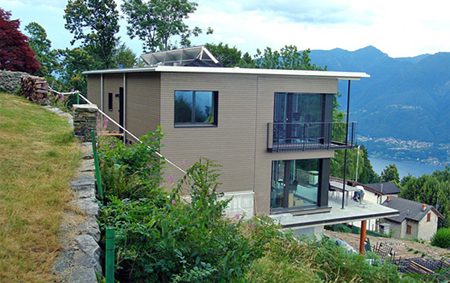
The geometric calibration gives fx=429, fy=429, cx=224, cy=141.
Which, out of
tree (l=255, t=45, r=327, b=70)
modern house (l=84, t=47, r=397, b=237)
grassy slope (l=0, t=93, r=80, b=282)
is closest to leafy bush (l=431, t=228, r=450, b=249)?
modern house (l=84, t=47, r=397, b=237)

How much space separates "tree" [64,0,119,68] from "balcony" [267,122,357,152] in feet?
72.9

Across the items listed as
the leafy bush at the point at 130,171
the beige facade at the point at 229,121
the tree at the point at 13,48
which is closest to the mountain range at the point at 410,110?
the tree at the point at 13,48

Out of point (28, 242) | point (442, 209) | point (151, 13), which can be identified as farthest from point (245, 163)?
point (442, 209)

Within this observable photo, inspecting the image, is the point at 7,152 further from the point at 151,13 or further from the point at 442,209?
the point at 442,209

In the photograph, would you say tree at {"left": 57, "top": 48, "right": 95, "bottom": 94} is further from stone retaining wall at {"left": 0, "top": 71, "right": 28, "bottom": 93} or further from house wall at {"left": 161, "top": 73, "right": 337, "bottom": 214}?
house wall at {"left": 161, "top": 73, "right": 337, "bottom": 214}

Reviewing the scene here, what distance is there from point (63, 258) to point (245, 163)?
11.6 meters

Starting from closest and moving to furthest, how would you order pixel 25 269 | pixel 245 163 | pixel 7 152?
1. pixel 25 269
2. pixel 7 152
3. pixel 245 163

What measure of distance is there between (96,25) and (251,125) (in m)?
24.4

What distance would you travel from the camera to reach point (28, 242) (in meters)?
3.54

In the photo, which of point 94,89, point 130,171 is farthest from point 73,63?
point 130,171

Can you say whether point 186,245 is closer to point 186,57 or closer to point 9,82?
point 9,82

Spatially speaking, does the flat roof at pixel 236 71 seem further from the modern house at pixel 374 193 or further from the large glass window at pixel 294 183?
the modern house at pixel 374 193

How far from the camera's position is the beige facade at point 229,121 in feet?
45.1

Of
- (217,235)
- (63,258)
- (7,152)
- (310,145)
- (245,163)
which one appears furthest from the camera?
(310,145)
